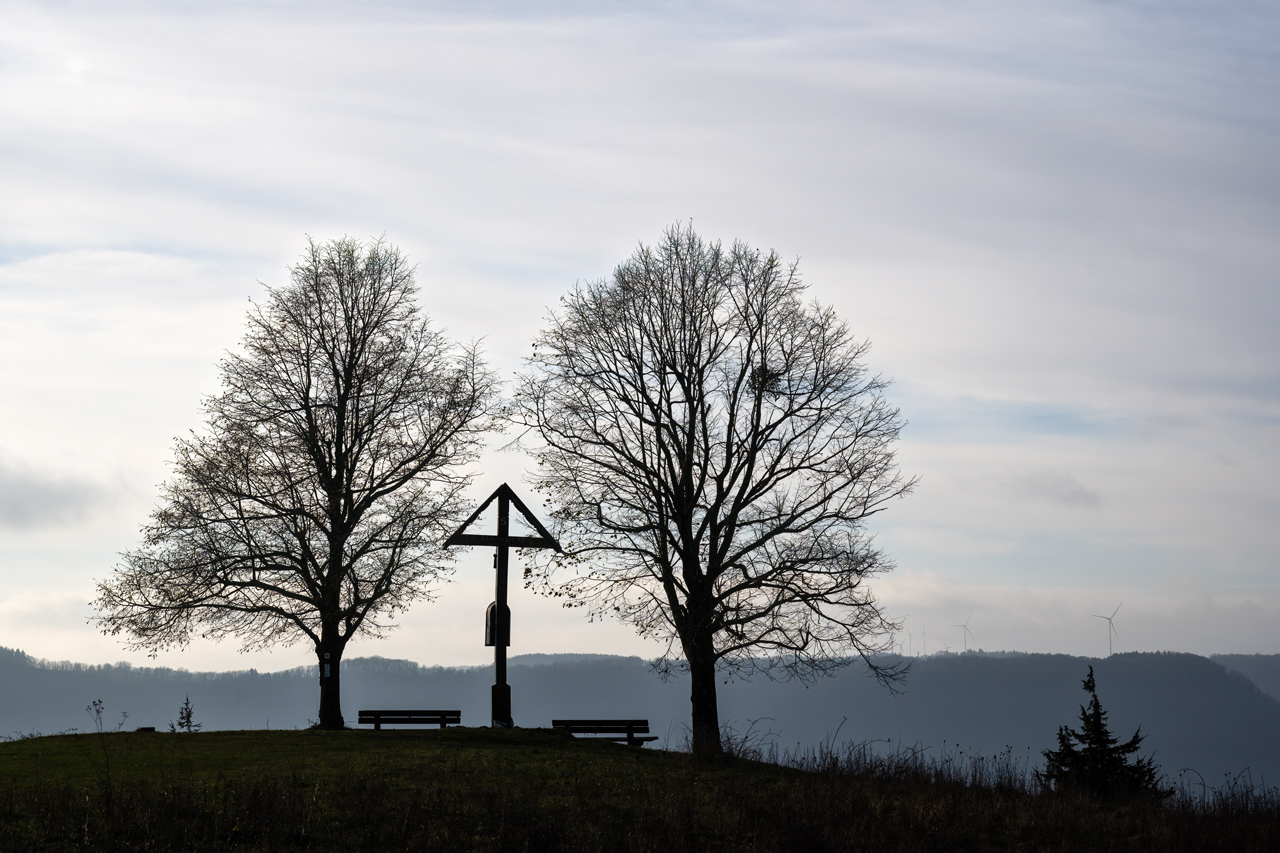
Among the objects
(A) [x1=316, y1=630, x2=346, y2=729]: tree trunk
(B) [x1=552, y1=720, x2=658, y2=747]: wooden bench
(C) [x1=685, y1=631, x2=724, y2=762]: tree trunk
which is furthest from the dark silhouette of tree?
(A) [x1=316, y1=630, x2=346, y2=729]: tree trunk

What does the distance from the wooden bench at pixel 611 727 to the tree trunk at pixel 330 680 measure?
5.74m

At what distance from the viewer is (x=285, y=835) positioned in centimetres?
1278

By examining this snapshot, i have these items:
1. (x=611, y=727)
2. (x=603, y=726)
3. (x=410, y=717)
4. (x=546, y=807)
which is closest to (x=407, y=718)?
(x=410, y=717)

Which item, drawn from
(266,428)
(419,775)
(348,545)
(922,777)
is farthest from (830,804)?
(266,428)

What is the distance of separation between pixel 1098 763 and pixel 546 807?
582 inches

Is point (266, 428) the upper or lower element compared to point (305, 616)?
upper

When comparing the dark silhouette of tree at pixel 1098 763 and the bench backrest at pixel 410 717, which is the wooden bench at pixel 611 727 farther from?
the dark silhouette of tree at pixel 1098 763

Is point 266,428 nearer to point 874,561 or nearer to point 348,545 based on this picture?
point 348,545

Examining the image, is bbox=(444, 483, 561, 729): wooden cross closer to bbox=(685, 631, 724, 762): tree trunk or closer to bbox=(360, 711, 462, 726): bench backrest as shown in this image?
bbox=(360, 711, 462, 726): bench backrest

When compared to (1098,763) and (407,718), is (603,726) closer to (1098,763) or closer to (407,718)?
(407,718)

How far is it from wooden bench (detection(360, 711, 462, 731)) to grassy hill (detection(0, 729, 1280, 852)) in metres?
4.31

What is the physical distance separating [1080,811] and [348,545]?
18.1m

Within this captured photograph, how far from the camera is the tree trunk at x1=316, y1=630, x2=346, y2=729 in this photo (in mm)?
25531

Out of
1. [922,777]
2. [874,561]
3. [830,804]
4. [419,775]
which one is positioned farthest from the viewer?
[874,561]
